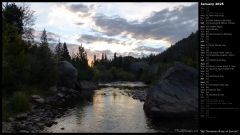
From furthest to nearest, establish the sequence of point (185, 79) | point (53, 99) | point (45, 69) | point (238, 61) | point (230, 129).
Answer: point (45, 69)
point (53, 99)
point (185, 79)
point (230, 129)
point (238, 61)

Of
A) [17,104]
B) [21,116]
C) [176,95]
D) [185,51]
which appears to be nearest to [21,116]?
[21,116]

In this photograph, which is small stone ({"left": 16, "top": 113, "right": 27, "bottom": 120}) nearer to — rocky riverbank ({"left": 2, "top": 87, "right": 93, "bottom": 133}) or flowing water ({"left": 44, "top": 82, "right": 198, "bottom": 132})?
rocky riverbank ({"left": 2, "top": 87, "right": 93, "bottom": 133})

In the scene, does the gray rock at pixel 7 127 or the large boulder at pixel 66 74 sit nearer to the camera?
the gray rock at pixel 7 127

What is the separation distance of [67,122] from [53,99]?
18.6 m

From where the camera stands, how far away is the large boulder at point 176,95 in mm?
33938

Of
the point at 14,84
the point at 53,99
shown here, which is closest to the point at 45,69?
the point at 53,99

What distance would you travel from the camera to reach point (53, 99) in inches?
1896

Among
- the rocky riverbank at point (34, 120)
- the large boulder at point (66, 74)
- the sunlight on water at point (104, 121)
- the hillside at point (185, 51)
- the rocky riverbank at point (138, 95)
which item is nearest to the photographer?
the rocky riverbank at point (34, 120)

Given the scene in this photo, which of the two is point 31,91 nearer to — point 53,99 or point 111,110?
point 53,99

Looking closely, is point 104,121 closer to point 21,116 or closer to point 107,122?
point 107,122

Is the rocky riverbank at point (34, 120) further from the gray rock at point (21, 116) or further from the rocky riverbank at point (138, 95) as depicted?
the rocky riverbank at point (138, 95)

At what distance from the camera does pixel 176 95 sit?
3488 centimetres

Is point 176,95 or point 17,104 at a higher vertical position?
point 176,95

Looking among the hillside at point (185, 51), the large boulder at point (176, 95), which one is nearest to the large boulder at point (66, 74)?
the hillside at point (185, 51)
